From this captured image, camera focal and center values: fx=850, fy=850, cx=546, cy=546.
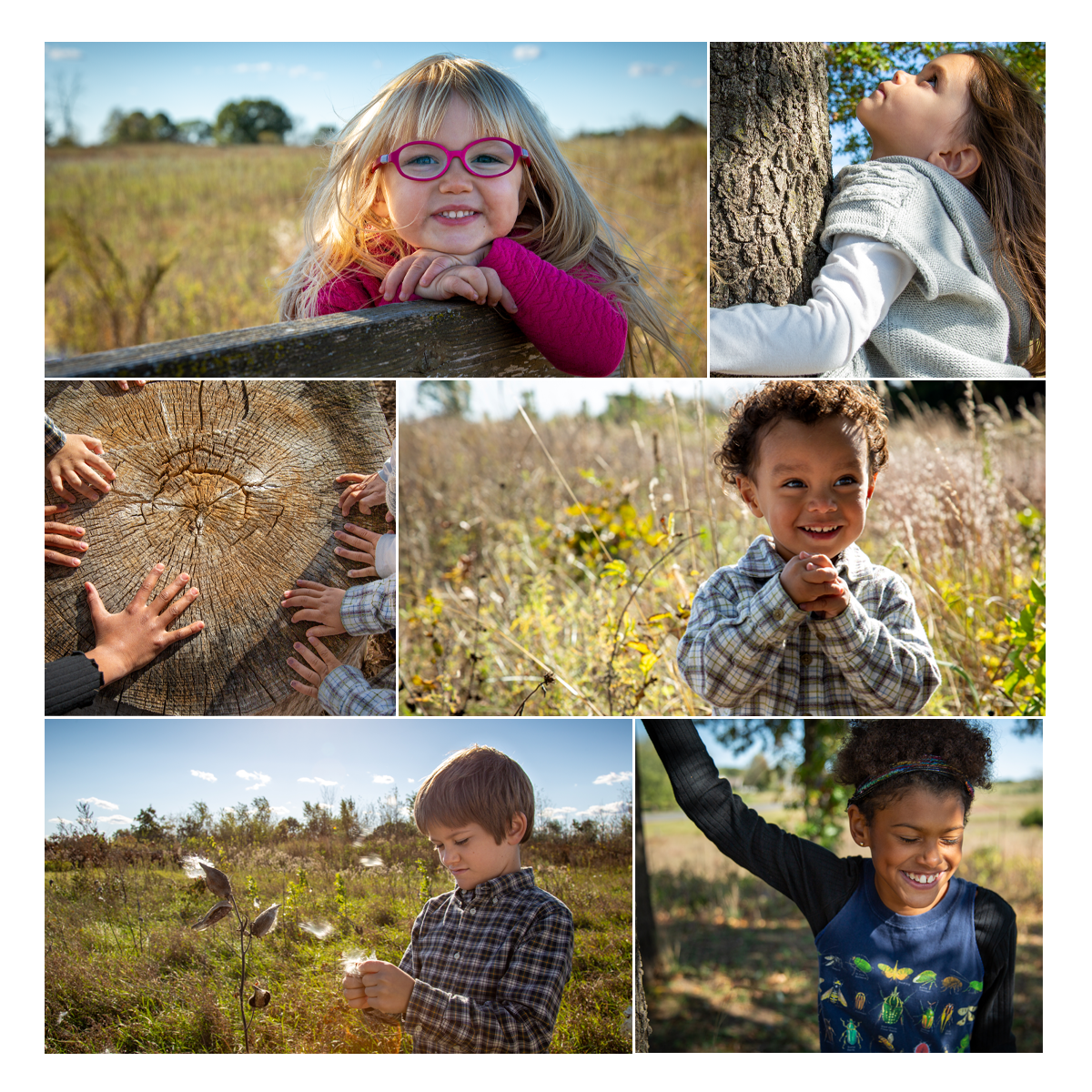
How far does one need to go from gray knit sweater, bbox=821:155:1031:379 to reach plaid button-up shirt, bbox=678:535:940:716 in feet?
1.64

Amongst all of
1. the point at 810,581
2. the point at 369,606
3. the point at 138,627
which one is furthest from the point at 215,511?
the point at 810,581

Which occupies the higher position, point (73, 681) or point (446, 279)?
point (446, 279)

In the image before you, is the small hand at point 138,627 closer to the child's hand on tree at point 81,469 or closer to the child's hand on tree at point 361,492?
the child's hand on tree at point 81,469

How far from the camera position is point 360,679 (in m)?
2.11

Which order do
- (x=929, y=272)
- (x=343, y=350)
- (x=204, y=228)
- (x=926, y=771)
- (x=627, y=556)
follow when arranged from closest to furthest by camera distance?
1. (x=343, y=350)
2. (x=929, y=272)
3. (x=926, y=771)
4. (x=627, y=556)
5. (x=204, y=228)

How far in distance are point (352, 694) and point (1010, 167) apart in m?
2.08

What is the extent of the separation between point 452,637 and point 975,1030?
6.07ft

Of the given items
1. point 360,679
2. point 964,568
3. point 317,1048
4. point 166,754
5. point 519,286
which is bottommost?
point 317,1048

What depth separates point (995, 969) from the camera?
211cm

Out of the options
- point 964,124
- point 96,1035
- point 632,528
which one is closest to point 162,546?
point 96,1035

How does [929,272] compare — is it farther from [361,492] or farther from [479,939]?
[479,939]

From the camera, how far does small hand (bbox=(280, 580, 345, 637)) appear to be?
204cm

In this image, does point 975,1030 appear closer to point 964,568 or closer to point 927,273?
point 964,568

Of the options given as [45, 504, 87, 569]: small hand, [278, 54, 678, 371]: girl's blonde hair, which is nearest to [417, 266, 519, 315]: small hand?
[278, 54, 678, 371]: girl's blonde hair
